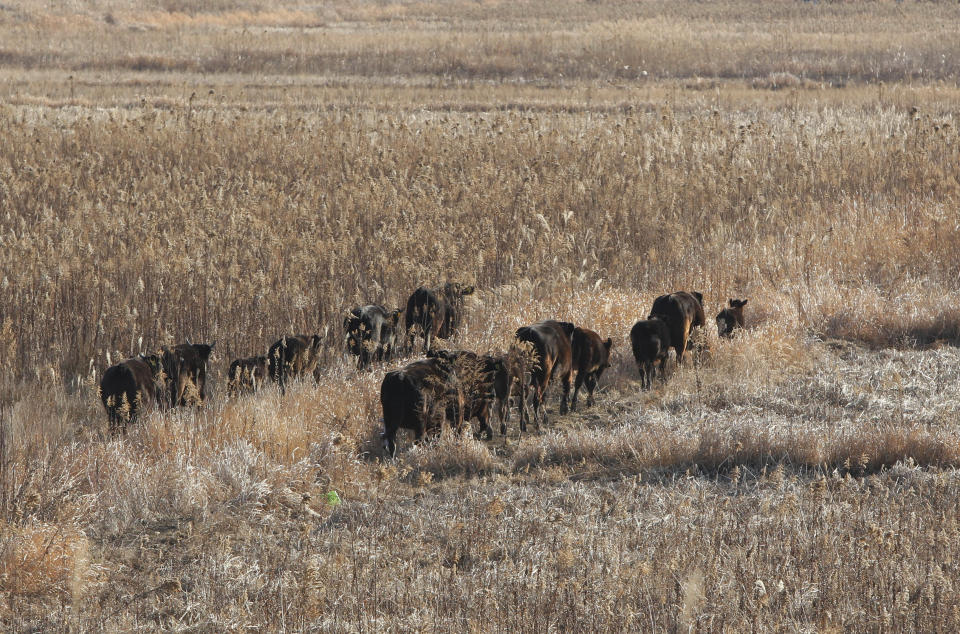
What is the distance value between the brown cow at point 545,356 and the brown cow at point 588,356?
0.09 m

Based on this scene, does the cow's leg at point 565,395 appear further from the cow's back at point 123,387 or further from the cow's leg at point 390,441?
the cow's back at point 123,387

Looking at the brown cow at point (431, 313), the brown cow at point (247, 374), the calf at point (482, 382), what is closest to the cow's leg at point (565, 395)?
the calf at point (482, 382)

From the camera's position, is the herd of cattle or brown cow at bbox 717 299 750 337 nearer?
the herd of cattle

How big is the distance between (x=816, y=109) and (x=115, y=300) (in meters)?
17.1

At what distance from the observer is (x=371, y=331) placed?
26.3ft

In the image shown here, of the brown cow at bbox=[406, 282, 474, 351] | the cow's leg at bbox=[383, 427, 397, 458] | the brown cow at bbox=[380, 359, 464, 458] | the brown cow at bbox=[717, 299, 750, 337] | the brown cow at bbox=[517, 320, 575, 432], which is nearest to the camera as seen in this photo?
the brown cow at bbox=[380, 359, 464, 458]

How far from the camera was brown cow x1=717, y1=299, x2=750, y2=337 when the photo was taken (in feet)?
29.3

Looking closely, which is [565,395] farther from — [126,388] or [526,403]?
[126,388]

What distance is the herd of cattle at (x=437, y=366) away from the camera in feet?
20.7

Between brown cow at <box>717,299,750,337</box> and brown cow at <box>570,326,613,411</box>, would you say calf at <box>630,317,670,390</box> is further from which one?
brown cow at <box>717,299,750,337</box>

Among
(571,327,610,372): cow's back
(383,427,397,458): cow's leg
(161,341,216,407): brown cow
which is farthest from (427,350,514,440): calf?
(161,341,216,407): brown cow

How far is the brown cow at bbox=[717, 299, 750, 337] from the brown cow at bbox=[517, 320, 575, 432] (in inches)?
87.4

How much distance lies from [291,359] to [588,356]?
2333 millimetres

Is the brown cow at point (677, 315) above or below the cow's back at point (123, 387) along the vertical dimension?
above
